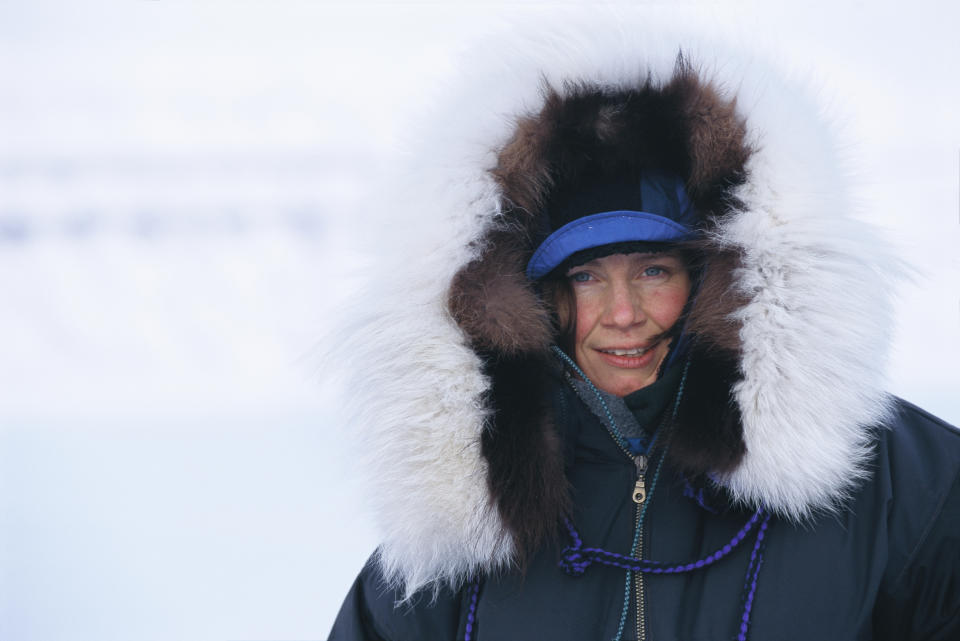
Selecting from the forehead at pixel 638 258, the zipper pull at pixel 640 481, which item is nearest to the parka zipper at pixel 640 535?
the zipper pull at pixel 640 481

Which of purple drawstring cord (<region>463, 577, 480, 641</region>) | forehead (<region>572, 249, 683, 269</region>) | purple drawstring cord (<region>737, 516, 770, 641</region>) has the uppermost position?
forehead (<region>572, 249, 683, 269</region>)

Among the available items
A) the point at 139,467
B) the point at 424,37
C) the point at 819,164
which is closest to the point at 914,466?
the point at 819,164

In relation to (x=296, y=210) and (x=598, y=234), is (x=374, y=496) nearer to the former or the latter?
(x=598, y=234)

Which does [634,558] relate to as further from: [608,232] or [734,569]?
[608,232]

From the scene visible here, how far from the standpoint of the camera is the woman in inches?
35.0

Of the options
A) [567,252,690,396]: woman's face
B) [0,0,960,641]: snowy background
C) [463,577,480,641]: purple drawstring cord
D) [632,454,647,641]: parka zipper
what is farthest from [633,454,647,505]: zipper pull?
[0,0,960,641]: snowy background

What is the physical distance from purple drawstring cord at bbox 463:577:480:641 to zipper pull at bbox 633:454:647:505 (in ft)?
0.81

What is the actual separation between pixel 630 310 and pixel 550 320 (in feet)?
0.38

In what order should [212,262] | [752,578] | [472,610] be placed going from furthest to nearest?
1. [212,262]
2. [472,610]
3. [752,578]

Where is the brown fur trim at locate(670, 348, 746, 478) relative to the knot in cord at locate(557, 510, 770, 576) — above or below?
above

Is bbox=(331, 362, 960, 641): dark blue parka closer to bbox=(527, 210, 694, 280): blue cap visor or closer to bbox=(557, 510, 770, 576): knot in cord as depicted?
bbox=(557, 510, 770, 576): knot in cord

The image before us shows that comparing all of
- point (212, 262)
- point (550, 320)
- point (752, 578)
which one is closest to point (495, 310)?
point (550, 320)

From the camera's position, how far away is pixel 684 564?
943mm

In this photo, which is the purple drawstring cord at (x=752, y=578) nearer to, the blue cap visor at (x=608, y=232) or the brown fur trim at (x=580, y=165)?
the brown fur trim at (x=580, y=165)
